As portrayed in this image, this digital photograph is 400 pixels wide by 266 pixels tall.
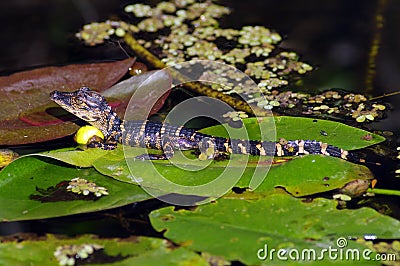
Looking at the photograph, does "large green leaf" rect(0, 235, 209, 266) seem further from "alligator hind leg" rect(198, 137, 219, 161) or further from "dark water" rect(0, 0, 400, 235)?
"dark water" rect(0, 0, 400, 235)

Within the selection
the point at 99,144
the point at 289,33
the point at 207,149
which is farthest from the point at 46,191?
the point at 289,33

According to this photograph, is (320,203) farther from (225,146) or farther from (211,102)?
(211,102)

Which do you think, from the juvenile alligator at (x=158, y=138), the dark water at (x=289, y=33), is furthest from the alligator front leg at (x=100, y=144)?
the dark water at (x=289, y=33)

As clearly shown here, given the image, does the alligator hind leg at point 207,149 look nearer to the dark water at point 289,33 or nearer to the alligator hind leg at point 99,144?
the alligator hind leg at point 99,144

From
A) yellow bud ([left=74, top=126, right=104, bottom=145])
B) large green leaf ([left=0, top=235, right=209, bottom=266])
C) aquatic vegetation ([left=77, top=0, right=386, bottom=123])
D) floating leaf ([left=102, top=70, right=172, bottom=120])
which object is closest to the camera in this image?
large green leaf ([left=0, top=235, right=209, bottom=266])

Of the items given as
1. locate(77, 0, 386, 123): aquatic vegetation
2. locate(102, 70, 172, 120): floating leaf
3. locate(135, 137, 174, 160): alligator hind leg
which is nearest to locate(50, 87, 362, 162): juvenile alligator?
locate(135, 137, 174, 160): alligator hind leg

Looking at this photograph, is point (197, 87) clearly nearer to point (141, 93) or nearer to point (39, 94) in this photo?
point (141, 93)
